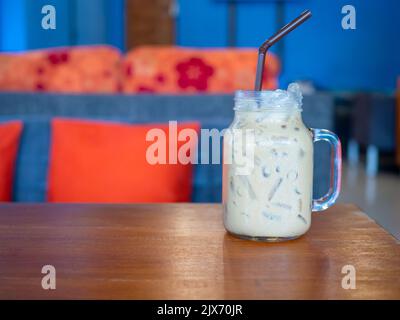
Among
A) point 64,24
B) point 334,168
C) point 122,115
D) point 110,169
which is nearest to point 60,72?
point 122,115

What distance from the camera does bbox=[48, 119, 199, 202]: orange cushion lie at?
4.72 ft

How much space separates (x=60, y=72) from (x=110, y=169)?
1.84ft

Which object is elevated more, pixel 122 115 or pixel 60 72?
pixel 60 72

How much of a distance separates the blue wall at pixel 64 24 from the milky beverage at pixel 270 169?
369cm

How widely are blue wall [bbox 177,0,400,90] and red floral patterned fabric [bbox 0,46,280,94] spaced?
4.64 metres

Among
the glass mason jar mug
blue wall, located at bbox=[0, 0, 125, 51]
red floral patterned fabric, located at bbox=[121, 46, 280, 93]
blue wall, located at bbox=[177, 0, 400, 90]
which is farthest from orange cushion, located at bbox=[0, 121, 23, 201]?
blue wall, located at bbox=[177, 0, 400, 90]

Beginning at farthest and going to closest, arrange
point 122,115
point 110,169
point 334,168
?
point 122,115 < point 110,169 < point 334,168

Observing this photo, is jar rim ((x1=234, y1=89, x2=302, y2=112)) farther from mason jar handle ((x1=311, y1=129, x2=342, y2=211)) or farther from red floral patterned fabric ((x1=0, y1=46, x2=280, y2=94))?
red floral patterned fabric ((x1=0, y1=46, x2=280, y2=94))

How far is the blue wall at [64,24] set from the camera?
198 inches

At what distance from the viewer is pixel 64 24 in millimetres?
5695

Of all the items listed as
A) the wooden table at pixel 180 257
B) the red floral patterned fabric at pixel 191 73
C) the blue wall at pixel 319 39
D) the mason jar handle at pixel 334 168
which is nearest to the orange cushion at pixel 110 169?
the red floral patterned fabric at pixel 191 73

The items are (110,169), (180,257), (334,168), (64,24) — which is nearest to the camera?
(180,257)

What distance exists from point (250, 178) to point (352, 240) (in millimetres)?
157

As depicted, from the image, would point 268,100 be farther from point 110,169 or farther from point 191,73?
point 191,73
